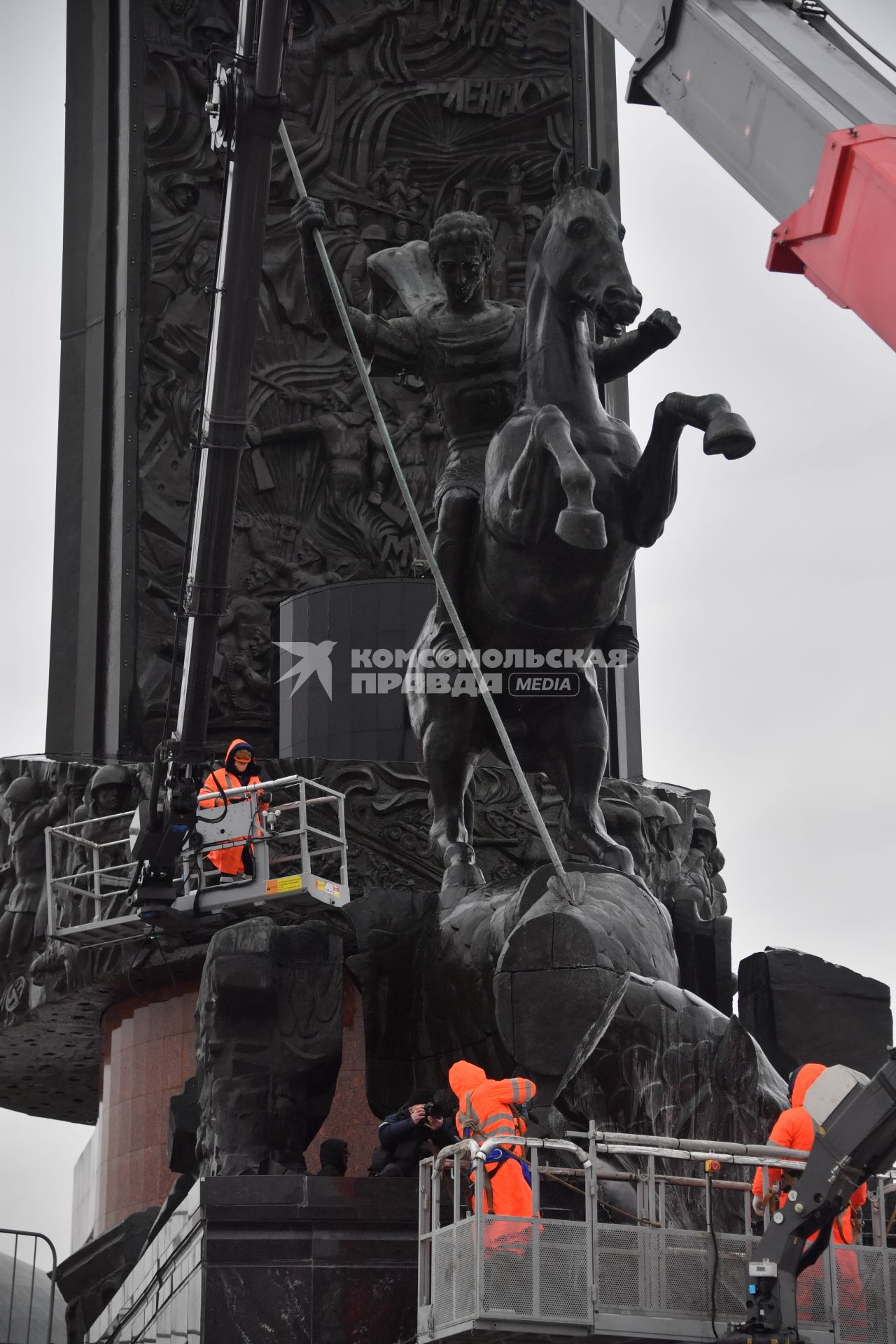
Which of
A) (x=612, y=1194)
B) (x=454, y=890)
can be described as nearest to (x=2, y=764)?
(x=454, y=890)

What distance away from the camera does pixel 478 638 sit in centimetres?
1343

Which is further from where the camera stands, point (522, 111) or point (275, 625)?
point (522, 111)

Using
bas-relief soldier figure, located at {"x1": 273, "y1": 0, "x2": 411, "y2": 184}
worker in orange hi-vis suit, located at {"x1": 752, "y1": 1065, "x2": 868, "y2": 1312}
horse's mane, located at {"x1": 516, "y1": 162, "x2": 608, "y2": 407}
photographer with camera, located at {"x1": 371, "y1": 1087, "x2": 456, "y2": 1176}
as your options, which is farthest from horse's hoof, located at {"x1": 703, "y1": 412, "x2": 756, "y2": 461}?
bas-relief soldier figure, located at {"x1": 273, "y1": 0, "x2": 411, "y2": 184}

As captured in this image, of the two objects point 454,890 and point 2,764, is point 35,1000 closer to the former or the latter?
point 2,764

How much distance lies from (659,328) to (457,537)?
5.95 feet

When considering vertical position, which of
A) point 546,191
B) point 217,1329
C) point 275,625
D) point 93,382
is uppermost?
point 546,191

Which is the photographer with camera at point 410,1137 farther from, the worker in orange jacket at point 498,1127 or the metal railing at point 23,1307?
the metal railing at point 23,1307

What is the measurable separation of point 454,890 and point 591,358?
343 cm

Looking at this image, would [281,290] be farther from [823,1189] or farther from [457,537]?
[823,1189]

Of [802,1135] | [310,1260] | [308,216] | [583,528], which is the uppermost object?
[308,216]

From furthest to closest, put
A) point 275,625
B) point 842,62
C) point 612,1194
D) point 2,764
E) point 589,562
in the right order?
1. point 275,625
2. point 2,764
3. point 589,562
4. point 612,1194
5. point 842,62

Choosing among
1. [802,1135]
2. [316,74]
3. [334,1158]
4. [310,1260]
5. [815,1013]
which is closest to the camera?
[802,1135]

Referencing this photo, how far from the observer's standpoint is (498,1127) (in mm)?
9906

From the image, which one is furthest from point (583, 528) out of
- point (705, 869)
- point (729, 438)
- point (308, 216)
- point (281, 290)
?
point (281, 290)
